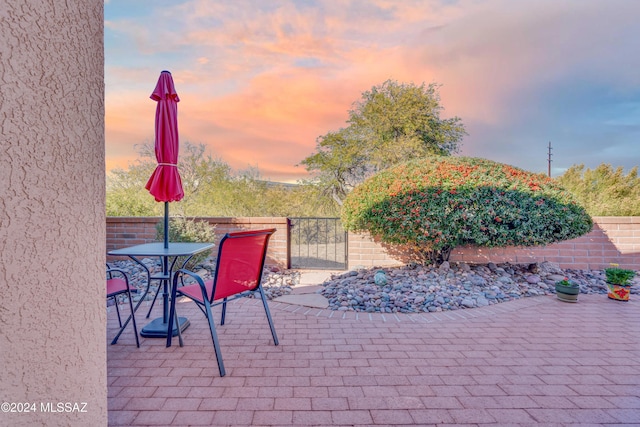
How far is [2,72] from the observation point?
0.89 metres

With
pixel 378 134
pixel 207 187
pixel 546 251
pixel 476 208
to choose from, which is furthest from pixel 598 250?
pixel 207 187

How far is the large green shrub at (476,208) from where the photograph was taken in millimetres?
4195

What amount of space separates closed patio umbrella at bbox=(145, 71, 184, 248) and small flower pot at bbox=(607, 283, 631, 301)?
18.1 feet

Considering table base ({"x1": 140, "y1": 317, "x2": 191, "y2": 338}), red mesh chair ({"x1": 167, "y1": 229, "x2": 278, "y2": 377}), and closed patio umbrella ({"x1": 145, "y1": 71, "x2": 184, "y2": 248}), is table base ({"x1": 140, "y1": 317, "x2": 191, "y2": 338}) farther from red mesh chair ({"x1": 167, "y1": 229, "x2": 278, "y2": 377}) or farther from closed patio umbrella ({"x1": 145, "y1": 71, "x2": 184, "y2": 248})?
closed patio umbrella ({"x1": 145, "y1": 71, "x2": 184, "y2": 248})

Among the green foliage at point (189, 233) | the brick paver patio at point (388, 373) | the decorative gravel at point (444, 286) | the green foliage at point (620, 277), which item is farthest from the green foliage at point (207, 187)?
the green foliage at point (620, 277)

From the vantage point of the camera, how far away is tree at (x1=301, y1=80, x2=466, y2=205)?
1134 cm

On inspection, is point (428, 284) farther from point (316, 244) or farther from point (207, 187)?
point (207, 187)

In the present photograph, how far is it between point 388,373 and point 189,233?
155 inches

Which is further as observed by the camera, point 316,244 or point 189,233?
point 316,244

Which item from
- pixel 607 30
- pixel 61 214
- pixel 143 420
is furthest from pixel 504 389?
pixel 607 30

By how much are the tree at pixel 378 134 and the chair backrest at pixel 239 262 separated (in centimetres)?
911

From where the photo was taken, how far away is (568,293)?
12.3ft

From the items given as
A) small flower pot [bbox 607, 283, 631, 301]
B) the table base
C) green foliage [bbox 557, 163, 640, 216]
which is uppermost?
green foliage [bbox 557, 163, 640, 216]

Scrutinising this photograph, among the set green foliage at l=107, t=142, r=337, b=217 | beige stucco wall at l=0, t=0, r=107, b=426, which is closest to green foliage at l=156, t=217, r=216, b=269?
green foliage at l=107, t=142, r=337, b=217
